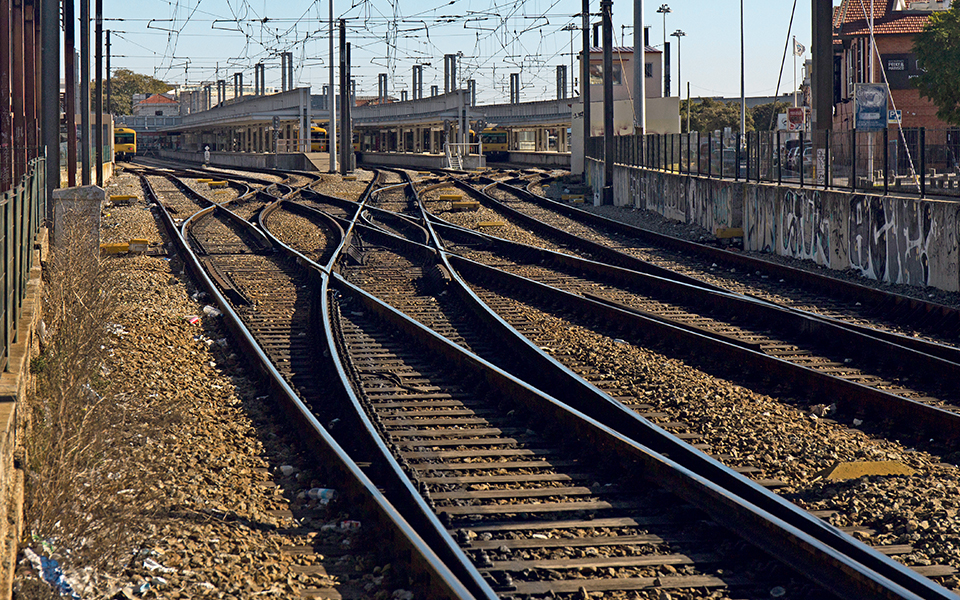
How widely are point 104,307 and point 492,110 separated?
69.4 metres

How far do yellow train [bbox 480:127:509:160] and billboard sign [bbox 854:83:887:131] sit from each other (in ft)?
205

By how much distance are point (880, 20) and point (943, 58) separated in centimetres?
1107

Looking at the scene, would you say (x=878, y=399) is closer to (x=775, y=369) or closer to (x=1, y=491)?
(x=775, y=369)

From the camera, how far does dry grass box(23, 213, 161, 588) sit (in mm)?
5617

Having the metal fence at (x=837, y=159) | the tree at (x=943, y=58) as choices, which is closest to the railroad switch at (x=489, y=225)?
the metal fence at (x=837, y=159)

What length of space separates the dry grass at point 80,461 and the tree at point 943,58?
1517 inches

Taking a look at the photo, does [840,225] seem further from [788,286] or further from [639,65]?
[639,65]

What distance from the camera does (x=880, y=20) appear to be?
5162 centimetres

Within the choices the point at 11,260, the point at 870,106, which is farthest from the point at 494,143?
the point at 11,260

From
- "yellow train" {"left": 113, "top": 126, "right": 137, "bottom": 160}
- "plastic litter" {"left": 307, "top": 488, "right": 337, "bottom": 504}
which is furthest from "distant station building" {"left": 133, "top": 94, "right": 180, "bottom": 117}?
"plastic litter" {"left": 307, "top": 488, "right": 337, "bottom": 504}

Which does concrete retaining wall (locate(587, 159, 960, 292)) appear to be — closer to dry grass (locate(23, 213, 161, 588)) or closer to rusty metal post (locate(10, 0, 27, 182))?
dry grass (locate(23, 213, 161, 588))

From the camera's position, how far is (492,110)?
79625 millimetres

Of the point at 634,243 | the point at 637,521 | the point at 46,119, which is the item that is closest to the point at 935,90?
the point at 634,243

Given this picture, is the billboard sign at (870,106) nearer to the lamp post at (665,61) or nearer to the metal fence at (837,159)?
the metal fence at (837,159)
